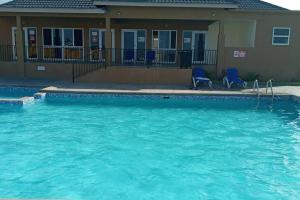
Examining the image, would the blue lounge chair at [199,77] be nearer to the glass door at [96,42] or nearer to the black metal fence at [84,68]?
the black metal fence at [84,68]

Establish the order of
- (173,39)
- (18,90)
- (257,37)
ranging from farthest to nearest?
(173,39)
(257,37)
(18,90)

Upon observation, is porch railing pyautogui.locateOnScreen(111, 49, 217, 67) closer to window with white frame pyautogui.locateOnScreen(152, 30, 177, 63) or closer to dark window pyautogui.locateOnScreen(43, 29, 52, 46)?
window with white frame pyautogui.locateOnScreen(152, 30, 177, 63)

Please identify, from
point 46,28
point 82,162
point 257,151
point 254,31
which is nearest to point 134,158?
point 82,162

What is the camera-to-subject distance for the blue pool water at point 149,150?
24.1 ft

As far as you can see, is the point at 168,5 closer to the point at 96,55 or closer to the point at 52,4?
the point at 52,4

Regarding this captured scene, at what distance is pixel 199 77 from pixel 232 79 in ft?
5.36

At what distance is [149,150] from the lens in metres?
9.64

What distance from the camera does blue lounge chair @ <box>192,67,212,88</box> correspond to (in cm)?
1697

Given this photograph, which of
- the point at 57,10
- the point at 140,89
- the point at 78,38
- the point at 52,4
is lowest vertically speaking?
the point at 140,89

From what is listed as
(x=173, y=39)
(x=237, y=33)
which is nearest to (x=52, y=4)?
(x=173, y=39)

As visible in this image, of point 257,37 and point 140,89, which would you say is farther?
point 257,37

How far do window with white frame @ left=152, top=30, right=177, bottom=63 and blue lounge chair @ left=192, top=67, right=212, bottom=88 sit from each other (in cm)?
373

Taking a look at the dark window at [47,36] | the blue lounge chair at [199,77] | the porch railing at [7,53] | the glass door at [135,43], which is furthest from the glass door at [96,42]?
the blue lounge chair at [199,77]

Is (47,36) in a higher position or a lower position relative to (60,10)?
lower
